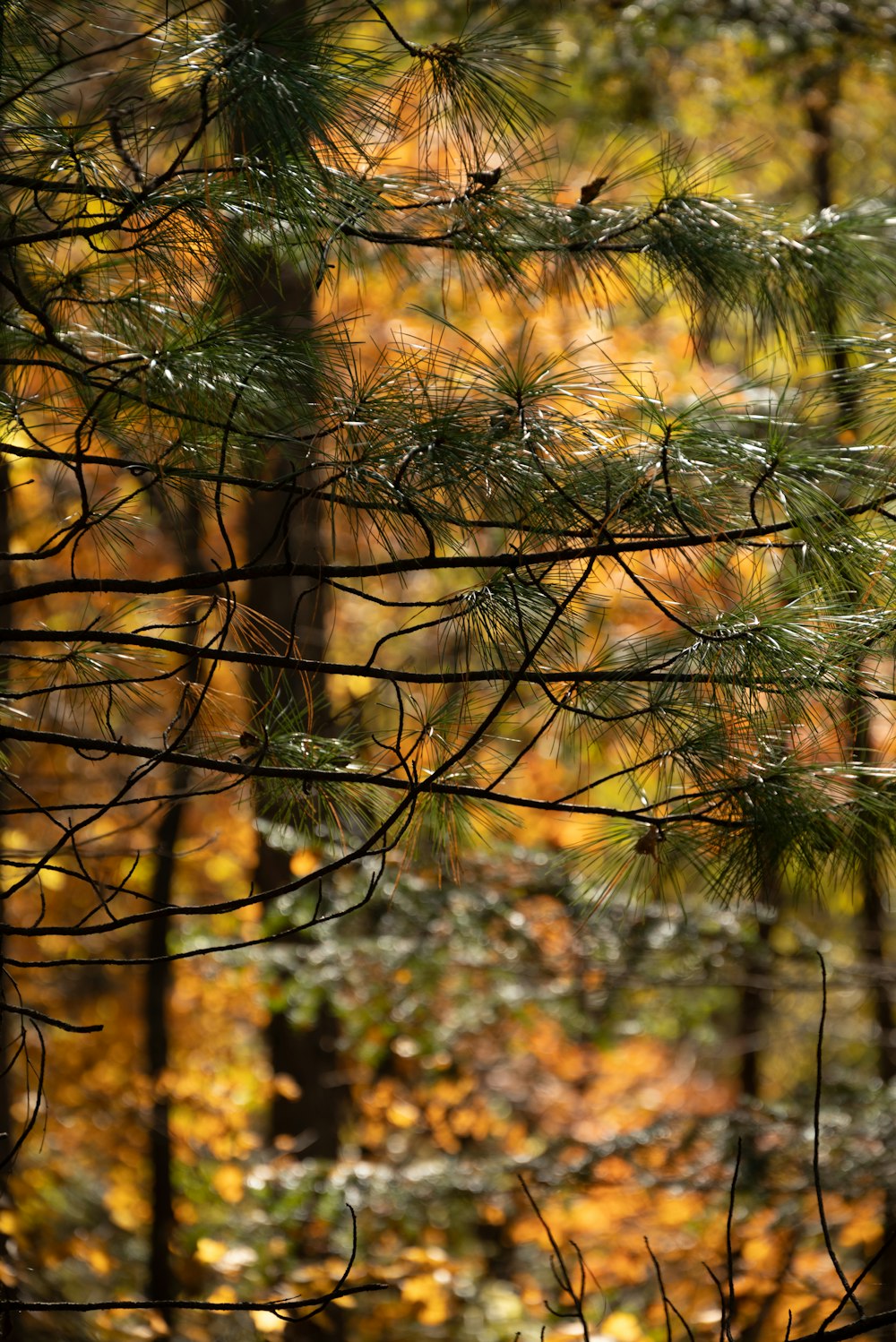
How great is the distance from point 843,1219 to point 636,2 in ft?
15.8

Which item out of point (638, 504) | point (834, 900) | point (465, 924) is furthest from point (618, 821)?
point (834, 900)

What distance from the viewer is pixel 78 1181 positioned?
6230 millimetres

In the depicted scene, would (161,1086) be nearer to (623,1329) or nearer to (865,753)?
(623,1329)

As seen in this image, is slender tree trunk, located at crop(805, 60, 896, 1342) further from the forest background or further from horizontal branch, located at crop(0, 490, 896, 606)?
horizontal branch, located at crop(0, 490, 896, 606)

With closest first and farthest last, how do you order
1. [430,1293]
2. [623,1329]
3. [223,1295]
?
1. [623,1329]
2. [430,1293]
3. [223,1295]

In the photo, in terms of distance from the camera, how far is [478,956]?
530 cm

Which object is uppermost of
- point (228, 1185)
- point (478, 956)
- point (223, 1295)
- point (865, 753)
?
point (865, 753)

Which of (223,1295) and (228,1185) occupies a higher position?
(228,1185)

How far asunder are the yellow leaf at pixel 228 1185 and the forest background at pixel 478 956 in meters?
→ 0.01

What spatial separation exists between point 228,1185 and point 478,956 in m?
1.47

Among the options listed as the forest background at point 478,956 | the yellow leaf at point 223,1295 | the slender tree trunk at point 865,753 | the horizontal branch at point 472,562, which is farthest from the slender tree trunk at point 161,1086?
the horizontal branch at point 472,562

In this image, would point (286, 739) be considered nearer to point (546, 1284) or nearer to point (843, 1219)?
point (843, 1219)

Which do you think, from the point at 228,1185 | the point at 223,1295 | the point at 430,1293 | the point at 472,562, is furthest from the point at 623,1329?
the point at 472,562

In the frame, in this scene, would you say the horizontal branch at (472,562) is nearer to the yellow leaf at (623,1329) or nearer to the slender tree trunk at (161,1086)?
the yellow leaf at (623,1329)
